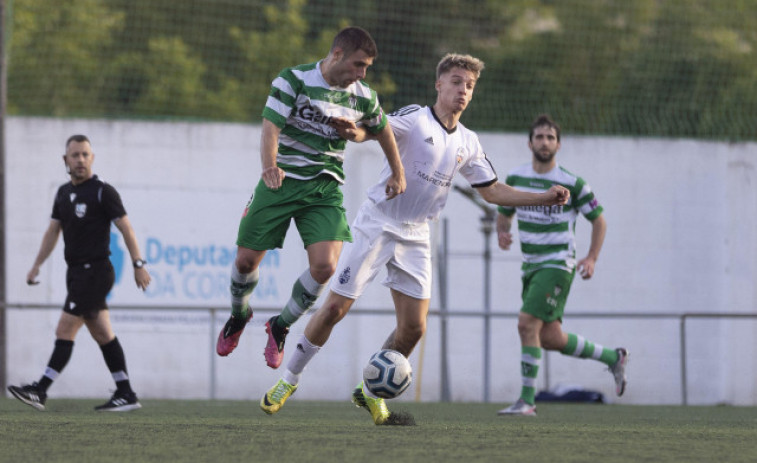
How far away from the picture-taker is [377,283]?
1680 cm

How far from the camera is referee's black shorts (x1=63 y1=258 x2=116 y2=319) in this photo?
9.27 metres

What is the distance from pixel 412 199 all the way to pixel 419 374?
8461mm

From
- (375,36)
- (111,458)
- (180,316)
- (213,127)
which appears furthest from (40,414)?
(375,36)

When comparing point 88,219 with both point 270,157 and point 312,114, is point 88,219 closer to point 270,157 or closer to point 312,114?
point 312,114

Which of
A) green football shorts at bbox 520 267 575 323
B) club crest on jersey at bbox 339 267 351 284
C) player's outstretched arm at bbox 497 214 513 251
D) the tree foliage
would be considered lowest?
green football shorts at bbox 520 267 575 323

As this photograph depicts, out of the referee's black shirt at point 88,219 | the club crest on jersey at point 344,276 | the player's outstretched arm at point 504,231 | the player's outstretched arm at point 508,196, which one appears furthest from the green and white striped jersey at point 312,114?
the player's outstretched arm at point 504,231

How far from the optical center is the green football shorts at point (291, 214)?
739 cm

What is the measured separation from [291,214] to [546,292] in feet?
10.6

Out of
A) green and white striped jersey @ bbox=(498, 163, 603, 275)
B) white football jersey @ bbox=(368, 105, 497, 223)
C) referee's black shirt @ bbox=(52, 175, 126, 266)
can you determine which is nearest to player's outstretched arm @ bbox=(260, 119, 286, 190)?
white football jersey @ bbox=(368, 105, 497, 223)

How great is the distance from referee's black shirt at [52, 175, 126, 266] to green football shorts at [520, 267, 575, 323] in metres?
3.25

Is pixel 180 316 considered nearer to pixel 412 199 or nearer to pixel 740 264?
pixel 740 264

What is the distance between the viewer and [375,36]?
1841 centimetres

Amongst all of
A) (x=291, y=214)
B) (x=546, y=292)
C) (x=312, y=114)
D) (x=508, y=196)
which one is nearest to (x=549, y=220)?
(x=546, y=292)

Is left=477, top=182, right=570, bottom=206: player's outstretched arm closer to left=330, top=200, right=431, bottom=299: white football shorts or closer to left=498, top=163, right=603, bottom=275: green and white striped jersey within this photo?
left=330, top=200, right=431, bottom=299: white football shorts
